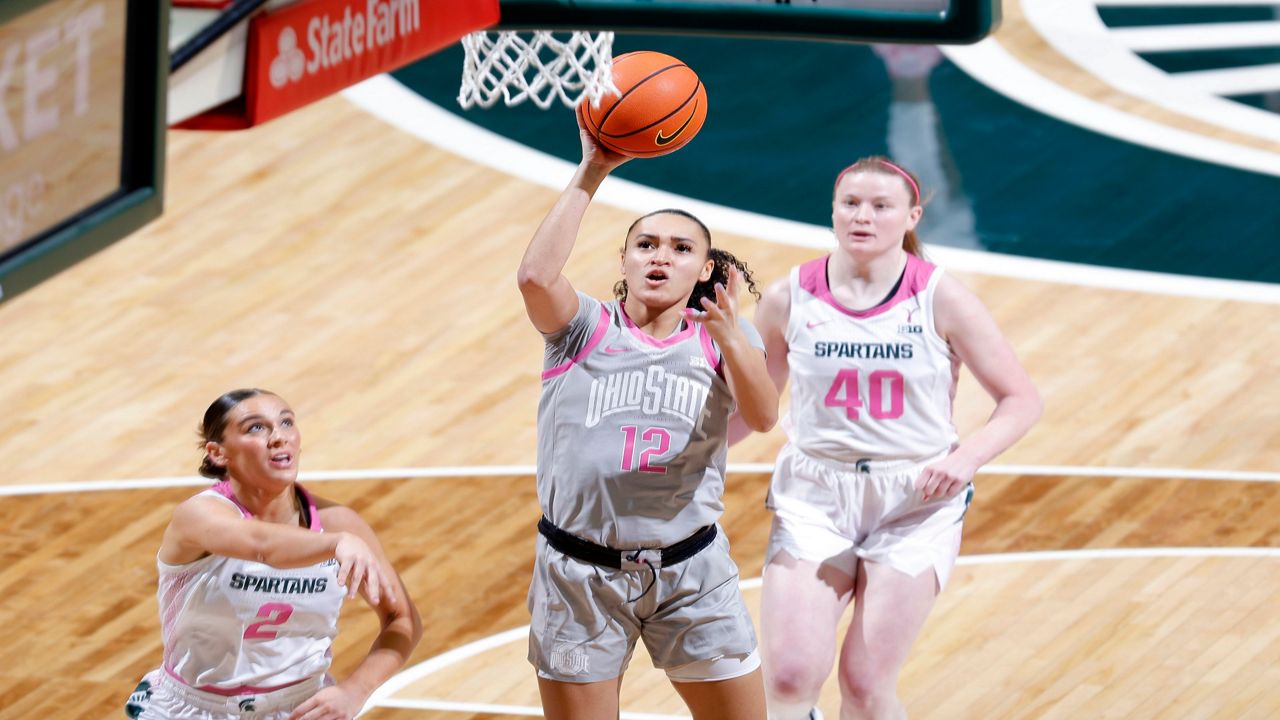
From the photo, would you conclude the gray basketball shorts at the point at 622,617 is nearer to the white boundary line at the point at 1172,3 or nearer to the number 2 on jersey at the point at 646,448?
the number 2 on jersey at the point at 646,448

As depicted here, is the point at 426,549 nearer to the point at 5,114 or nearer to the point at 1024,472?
the point at 1024,472

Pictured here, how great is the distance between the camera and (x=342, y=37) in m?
4.17

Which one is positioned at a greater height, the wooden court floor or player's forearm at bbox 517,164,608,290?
player's forearm at bbox 517,164,608,290

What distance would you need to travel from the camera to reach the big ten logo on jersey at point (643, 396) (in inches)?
189

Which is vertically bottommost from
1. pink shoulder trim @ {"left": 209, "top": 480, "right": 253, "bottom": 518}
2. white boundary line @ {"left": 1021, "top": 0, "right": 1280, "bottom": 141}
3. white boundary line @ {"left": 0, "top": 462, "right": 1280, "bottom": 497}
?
white boundary line @ {"left": 0, "top": 462, "right": 1280, "bottom": 497}

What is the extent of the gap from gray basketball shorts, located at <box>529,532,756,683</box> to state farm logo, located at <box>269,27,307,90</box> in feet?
4.49

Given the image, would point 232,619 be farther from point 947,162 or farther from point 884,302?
point 947,162

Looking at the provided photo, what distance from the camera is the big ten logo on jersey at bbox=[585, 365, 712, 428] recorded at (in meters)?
4.79

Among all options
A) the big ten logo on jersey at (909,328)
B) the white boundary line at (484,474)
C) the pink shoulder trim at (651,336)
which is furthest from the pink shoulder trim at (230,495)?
the white boundary line at (484,474)

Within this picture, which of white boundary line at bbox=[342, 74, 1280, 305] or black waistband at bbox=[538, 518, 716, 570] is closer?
black waistband at bbox=[538, 518, 716, 570]

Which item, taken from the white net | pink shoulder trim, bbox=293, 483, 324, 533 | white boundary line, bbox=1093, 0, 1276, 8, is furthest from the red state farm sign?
white boundary line, bbox=1093, 0, 1276, 8

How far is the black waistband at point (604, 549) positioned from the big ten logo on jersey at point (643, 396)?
0.27 m

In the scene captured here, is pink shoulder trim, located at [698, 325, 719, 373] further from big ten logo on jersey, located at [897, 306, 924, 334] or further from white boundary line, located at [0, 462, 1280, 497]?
white boundary line, located at [0, 462, 1280, 497]

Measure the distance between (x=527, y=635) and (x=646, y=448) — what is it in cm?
225
